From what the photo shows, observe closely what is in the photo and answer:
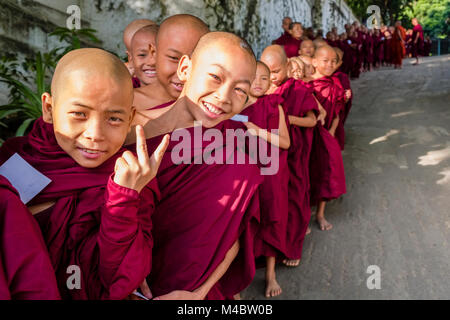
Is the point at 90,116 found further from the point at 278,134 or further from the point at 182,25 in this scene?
the point at 278,134

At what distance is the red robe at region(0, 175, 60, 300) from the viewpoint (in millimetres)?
938

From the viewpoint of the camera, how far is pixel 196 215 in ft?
4.92

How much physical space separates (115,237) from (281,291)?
1785mm

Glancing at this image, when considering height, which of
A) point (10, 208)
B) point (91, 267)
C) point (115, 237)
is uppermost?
point (10, 208)

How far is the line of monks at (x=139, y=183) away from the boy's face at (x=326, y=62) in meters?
1.78

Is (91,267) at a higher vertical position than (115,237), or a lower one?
lower

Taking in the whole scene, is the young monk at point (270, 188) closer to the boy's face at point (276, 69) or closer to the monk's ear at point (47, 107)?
the boy's face at point (276, 69)

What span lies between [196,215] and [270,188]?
1.10 metres

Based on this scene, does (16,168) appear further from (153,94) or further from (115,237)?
(153,94)

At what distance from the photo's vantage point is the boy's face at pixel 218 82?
4.79ft

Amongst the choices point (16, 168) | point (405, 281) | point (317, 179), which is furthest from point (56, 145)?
point (317, 179)

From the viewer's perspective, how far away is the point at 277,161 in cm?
265

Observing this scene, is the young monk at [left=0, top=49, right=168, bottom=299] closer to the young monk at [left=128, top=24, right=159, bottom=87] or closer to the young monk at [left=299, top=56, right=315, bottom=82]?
the young monk at [left=128, top=24, right=159, bottom=87]

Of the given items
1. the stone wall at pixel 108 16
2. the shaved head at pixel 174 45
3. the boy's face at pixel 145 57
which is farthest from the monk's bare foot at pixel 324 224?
the stone wall at pixel 108 16
